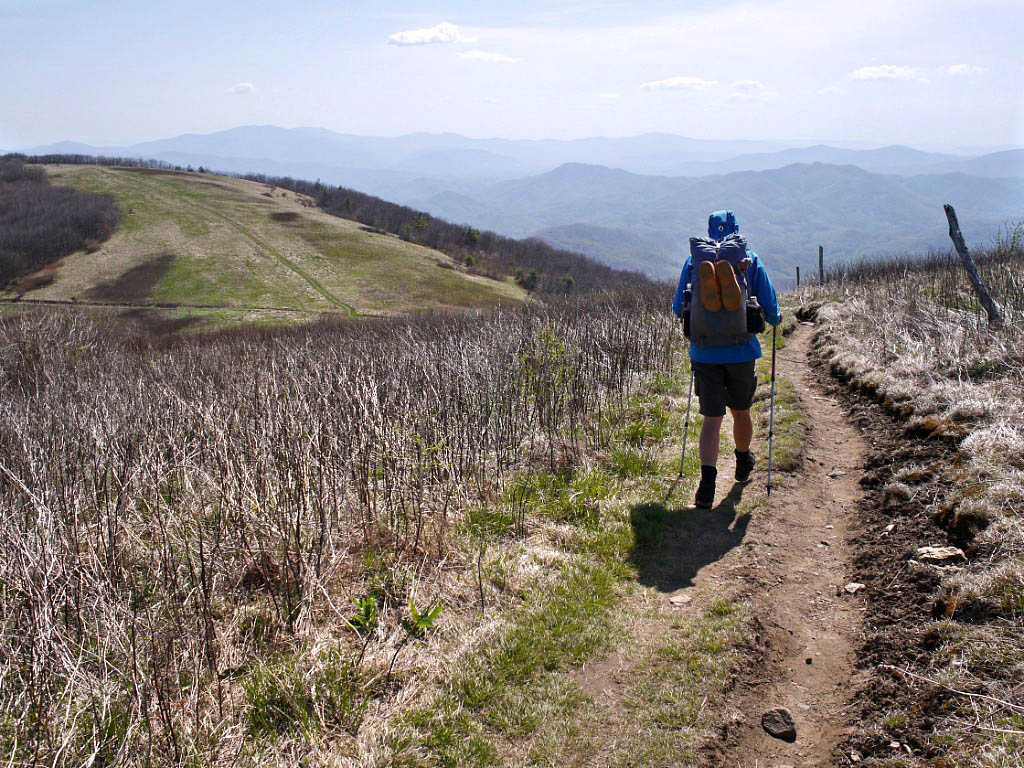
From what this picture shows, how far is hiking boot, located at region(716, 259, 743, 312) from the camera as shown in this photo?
16.5ft

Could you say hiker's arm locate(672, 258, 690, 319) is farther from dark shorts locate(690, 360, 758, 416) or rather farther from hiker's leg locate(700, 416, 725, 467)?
hiker's leg locate(700, 416, 725, 467)

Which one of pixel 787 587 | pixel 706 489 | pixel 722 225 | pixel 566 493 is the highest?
pixel 722 225

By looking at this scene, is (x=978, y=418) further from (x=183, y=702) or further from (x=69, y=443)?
(x=69, y=443)

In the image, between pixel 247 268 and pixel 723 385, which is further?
pixel 247 268

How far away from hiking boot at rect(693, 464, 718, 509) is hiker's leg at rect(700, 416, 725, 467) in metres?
0.05

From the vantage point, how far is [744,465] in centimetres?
589

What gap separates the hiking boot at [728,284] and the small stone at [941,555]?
2.19 metres

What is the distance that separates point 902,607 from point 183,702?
3956 mm

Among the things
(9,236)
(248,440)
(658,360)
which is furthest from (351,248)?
(248,440)

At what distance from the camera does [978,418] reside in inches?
223

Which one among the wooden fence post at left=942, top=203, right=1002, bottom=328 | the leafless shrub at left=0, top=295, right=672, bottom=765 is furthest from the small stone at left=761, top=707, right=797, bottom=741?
the wooden fence post at left=942, top=203, right=1002, bottom=328

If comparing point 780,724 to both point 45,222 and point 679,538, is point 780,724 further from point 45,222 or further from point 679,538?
point 45,222

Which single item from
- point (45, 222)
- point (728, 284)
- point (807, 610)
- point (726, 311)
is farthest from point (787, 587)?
point (45, 222)

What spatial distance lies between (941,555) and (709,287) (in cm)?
246
